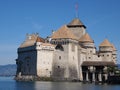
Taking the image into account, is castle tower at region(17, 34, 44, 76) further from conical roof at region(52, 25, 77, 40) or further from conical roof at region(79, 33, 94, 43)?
conical roof at region(79, 33, 94, 43)

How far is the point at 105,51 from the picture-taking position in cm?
11569

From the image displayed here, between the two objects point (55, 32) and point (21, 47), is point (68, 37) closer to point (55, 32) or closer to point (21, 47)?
point (55, 32)

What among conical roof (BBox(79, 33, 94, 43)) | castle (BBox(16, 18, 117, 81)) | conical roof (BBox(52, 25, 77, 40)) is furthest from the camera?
conical roof (BBox(79, 33, 94, 43))

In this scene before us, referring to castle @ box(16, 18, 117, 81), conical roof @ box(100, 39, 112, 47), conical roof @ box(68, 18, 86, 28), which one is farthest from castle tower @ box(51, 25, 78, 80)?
conical roof @ box(100, 39, 112, 47)

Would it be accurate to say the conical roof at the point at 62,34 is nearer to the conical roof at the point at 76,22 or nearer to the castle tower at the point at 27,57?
the castle tower at the point at 27,57

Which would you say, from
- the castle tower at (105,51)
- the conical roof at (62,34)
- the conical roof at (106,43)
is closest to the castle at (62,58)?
the conical roof at (62,34)

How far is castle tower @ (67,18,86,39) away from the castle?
8.06 ft

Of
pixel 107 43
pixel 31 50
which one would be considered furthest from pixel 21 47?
pixel 107 43

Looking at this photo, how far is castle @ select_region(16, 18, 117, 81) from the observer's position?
100 meters

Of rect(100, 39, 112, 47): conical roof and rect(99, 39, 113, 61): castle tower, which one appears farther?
rect(100, 39, 112, 47): conical roof

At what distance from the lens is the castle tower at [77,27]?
116 m

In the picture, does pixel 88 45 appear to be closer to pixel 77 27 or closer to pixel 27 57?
pixel 77 27

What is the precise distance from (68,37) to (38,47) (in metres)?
7.68

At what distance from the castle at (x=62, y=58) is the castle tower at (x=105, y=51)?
4.78ft
